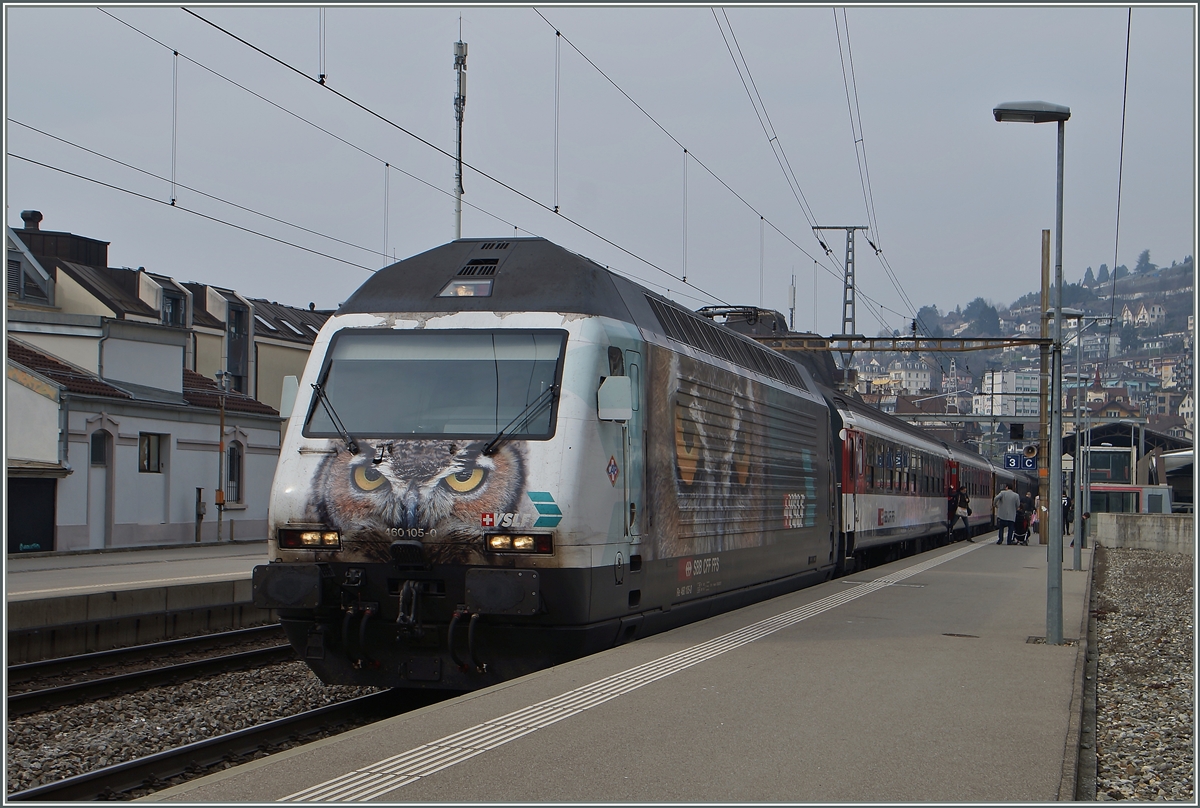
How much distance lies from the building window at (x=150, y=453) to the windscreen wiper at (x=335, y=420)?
2383 centimetres

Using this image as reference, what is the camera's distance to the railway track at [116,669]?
1018 cm

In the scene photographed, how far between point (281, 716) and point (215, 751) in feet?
6.68

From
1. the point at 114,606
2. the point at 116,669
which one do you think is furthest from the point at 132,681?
the point at 114,606

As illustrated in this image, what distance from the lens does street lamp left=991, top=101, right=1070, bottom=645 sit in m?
11.6

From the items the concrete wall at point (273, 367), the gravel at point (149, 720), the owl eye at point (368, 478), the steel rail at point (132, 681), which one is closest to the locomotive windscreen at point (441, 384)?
the owl eye at point (368, 478)

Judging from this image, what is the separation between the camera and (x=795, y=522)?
1628 cm

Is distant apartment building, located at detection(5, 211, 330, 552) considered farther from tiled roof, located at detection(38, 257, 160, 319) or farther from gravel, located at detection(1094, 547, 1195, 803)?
gravel, located at detection(1094, 547, 1195, 803)

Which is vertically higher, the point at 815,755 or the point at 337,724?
the point at 815,755

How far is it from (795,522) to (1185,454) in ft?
192

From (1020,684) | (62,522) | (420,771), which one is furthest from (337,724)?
(62,522)

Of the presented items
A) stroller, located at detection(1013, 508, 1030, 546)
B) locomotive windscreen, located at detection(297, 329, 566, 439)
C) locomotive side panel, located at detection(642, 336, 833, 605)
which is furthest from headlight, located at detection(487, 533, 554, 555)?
stroller, located at detection(1013, 508, 1030, 546)

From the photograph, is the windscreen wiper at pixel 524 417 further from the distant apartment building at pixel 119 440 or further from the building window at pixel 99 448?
the building window at pixel 99 448

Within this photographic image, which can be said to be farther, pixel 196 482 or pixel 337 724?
pixel 196 482

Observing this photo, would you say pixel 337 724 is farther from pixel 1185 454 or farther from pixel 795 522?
pixel 1185 454
